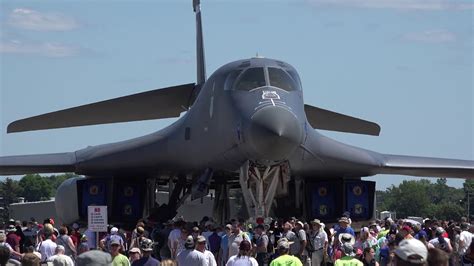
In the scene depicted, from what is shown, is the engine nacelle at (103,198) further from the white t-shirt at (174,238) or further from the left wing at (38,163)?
the white t-shirt at (174,238)

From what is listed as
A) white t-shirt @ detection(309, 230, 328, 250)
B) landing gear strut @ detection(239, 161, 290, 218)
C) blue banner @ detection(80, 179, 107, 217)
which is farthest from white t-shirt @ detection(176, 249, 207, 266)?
blue banner @ detection(80, 179, 107, 217)

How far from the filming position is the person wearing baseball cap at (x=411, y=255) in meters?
6.02

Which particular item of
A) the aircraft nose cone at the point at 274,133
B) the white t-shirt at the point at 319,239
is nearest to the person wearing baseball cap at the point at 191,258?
the aircraft nose cone at the point at 274,133

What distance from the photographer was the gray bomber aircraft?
709 inches

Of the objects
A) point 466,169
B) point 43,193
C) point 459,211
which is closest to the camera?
point 466,169

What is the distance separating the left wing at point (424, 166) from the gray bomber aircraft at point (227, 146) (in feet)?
0.08

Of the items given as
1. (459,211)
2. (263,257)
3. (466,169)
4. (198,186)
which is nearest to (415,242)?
(263,257)

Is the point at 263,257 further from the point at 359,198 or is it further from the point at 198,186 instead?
the point at 359,198

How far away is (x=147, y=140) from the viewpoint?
73.2 feet

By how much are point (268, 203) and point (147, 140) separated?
4.65m

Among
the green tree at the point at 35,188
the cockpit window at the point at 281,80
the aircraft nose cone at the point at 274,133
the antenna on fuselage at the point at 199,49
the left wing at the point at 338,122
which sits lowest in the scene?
the green tree at the point at 35,188

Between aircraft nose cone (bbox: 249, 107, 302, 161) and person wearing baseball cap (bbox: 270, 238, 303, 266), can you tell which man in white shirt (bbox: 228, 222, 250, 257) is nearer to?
aircraft nose cone (bbox: 249, 107, 302, 161)

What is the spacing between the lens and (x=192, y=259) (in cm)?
1294

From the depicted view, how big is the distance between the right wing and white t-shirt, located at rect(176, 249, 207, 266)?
9965 mm
